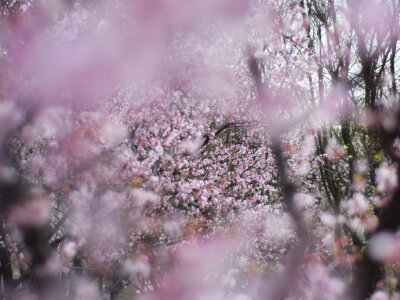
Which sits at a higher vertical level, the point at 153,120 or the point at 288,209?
the point at 153,120

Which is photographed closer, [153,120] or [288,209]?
[288,209]

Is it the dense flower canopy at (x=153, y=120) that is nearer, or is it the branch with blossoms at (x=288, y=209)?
the branch with blossoms at (x=288, y=209)

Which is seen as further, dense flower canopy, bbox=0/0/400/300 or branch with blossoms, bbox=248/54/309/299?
dense flower canopy, bbox=0/0/400/300

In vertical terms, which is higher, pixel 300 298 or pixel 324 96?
pixel 324 96

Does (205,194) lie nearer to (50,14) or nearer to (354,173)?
(354,173)

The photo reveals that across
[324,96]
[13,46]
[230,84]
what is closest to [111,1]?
[13,46]

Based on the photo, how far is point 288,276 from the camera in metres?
1.81

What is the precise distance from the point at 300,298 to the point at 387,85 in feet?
14.4

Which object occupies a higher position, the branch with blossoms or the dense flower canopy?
the dense flower canopy

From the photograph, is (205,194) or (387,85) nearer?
(387,85)

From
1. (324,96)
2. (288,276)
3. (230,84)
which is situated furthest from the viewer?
(230,84)

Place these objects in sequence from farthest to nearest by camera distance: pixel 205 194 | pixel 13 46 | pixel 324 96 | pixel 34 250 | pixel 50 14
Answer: pixel 205 194 → pixel 324 96 → pixel 50 14 → pixel 13 46 → pixel 34 250

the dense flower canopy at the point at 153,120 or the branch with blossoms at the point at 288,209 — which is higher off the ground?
the dense flower canopy at the point at 153,120

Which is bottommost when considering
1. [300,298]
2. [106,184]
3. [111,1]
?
[300,298]
